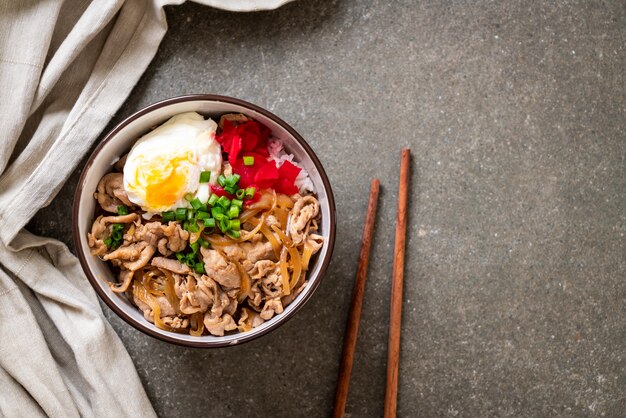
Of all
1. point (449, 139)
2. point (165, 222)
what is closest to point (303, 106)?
point (449, 139)

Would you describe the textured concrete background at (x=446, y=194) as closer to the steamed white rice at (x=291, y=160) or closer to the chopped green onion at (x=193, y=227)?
the steamed white rice at (x=291, y=160)

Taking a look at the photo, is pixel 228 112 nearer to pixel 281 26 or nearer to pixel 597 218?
pixel 281 26

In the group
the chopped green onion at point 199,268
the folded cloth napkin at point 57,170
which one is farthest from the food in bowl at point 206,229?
the folded cloth napkin at point 57,170

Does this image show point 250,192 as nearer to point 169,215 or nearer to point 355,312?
point 169,215

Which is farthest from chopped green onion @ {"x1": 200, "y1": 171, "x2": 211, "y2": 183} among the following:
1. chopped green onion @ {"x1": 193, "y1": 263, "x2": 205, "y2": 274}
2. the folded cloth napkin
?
the folded cloth napkin

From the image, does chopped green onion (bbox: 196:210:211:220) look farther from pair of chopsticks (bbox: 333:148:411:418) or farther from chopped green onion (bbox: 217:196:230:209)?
pair of chopsticks (bbox: 333:148:411:418)

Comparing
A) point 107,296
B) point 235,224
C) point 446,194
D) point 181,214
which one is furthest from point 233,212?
point 446,194
